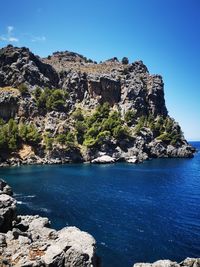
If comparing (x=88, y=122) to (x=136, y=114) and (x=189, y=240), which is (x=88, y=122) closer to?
(x=136, y=114)

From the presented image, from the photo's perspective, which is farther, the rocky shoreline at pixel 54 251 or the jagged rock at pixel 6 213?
the jagged rock at pixel 6 213

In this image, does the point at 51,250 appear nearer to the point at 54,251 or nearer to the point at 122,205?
the point at 54,251

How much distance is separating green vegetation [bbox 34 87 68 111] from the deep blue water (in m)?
53.8

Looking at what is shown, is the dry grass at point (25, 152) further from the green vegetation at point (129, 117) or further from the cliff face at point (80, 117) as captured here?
the green vegetation at point (129, 117)

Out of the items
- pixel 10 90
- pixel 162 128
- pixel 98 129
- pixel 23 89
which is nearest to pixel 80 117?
pixel 98 129

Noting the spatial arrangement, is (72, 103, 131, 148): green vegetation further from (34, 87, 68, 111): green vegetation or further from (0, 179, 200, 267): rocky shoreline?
(0, 179, 200, 267): rocky shoreline

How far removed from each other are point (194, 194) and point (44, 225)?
164 feet

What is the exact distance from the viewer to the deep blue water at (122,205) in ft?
145

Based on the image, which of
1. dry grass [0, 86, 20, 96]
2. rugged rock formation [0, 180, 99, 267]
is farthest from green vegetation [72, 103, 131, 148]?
rugged rock formation [0, 180, 99, 267]

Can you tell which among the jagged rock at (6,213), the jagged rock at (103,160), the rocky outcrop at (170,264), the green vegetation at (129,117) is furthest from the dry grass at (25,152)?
the rocky outcrop at (170,264)

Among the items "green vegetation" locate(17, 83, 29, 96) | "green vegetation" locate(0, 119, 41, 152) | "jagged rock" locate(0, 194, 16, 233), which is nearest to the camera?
"jagged rock" locate(0, 194, 16, 233)

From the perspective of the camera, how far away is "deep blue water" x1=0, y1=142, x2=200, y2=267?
145 ft

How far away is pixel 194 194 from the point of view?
79.9 metres

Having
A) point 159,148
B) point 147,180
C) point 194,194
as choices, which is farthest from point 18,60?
point 194,194
